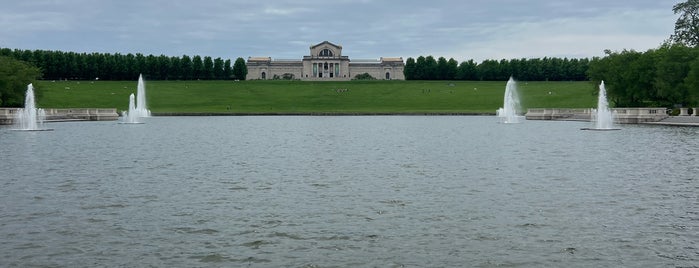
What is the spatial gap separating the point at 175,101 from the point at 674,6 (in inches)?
3707

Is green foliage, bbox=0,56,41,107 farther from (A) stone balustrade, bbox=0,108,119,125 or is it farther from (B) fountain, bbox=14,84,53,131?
(B) fountain, bbox=14,84,53,131

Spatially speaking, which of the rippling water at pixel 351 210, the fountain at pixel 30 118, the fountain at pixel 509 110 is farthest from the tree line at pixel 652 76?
the fountain at pixel 30 118

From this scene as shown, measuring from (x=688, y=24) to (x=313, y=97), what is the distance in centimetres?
7499

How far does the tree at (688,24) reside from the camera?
114 meters

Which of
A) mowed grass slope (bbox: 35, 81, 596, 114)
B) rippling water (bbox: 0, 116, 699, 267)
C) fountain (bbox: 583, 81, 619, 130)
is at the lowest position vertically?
rippling water (bbox: 0, 116, 699, 267)

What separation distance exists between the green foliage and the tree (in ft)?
328

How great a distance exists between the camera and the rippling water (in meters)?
15.7

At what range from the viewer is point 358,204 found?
22516mm

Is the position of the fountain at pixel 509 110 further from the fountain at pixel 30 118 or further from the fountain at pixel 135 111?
the fountain at pixel 30 118

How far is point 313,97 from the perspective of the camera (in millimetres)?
155750

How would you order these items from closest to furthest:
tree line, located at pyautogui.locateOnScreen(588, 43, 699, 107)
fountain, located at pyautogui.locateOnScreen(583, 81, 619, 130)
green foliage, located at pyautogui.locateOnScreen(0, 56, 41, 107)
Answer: fountain, located at pyautogui.locateOnScreen(583, 81, 619, 130)
tree line, located at pyautogui.locateOnScreen(588, 43, 699, 107)
green foliage, located at pyautogui.locateOnScreen(0, 56, 41, 107)

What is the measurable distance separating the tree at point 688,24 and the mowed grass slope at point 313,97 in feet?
55.7

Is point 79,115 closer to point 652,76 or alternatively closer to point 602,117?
point 602,117

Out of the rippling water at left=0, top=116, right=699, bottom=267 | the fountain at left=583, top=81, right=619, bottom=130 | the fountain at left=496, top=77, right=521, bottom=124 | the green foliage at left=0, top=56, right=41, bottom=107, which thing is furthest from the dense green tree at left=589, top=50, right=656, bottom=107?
the green foliage at left=0, top=56, right=41, bottom=107
